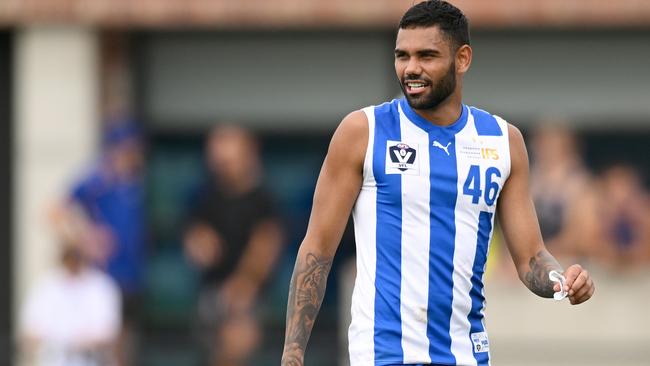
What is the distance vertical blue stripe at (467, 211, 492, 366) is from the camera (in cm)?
676

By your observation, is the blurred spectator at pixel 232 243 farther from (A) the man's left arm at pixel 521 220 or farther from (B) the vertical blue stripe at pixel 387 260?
(B) the vertical blue stripe at pixel 387 260

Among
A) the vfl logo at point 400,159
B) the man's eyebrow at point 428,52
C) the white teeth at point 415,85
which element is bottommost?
the vfl logo at point 400,159

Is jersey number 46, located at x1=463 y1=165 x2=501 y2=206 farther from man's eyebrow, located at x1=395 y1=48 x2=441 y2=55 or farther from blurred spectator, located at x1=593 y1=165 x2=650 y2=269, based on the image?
blurred spectator, located at x1=593 y1=165 x2=650 y2=269

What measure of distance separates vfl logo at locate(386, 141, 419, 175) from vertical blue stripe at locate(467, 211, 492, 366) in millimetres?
340

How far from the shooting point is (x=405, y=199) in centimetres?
669

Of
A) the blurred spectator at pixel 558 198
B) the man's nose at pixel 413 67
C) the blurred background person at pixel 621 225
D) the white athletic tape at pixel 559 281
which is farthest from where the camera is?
the blurred background person at pixel 621 225

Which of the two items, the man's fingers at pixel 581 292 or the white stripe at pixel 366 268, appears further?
the white stripe at pixel 366 268

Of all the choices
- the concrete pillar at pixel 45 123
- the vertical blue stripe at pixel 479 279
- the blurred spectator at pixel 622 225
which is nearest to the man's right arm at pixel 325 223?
the vertical blue stripe at pixel 479 279

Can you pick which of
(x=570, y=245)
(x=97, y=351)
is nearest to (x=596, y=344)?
(x=570, y=245)

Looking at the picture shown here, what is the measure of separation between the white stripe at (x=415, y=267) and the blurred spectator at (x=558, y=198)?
7024mm

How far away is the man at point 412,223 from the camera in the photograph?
6668 millimetres

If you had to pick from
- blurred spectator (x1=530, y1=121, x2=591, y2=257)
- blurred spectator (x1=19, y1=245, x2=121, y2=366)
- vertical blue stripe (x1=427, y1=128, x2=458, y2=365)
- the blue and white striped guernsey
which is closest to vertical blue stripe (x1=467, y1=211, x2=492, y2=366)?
the blue and white striped guernsey

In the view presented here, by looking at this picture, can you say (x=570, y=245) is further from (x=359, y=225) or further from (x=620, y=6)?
(x=359, y=225)

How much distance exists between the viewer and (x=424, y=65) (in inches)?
263
